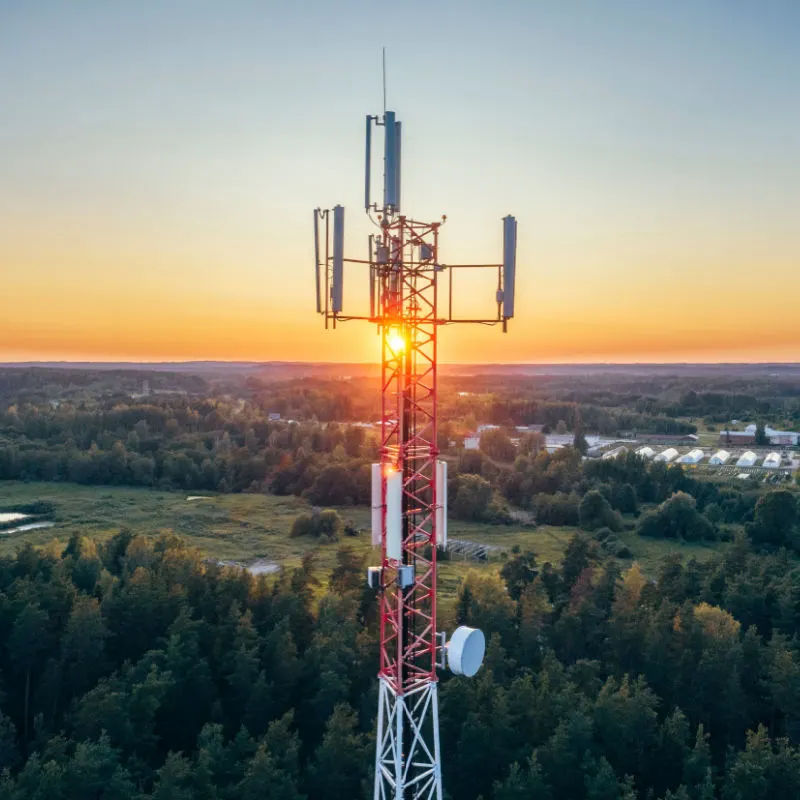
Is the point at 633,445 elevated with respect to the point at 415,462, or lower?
lower

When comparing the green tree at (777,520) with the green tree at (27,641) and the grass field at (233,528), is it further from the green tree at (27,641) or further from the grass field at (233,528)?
the green tree at (27,641)

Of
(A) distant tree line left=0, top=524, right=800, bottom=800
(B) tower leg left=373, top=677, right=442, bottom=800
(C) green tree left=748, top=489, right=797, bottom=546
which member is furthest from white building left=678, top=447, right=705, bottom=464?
(B) tower leg left=373, top=677, right=442, bottom=800

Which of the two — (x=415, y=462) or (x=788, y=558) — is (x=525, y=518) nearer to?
(x=788, y=558)

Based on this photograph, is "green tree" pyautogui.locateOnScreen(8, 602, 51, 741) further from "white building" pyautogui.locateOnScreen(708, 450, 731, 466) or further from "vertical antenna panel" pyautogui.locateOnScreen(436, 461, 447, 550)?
"white building" pyautogui.locateOnScreen(708, 450, 731, 466)

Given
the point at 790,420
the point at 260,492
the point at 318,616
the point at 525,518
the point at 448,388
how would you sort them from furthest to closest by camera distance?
the point at 448,388, the point at 790,420, the point at 260,492, the point at 525,518, the point at 318,616

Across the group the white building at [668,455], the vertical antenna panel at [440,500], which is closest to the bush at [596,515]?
the white building at [668,455]

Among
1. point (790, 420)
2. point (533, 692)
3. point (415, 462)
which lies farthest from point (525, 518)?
point (790, 420)

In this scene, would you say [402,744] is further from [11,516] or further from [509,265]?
[11,516]
